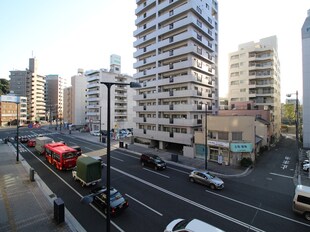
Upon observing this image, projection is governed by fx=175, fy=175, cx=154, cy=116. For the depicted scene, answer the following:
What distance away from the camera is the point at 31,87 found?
102 metres

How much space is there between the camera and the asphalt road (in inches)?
452

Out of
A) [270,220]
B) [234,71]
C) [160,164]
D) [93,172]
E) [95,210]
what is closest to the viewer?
[270,220]

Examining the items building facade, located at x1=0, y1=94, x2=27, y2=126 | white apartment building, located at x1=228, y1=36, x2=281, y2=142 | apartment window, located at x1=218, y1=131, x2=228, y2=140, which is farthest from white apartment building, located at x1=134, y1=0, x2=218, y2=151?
building facade, located at x1=0, y1=94, x2=27, y2=126

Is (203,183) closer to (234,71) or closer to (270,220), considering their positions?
(270,220)

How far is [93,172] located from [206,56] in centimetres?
2977

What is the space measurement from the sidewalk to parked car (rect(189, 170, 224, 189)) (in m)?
11.6

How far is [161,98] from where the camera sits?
34.4 m

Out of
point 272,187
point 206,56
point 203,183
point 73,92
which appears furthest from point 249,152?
point 73,92

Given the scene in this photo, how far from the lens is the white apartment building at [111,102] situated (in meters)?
61.5

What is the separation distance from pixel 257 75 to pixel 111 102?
46279 mm

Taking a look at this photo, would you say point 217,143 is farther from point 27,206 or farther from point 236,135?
point 27,206

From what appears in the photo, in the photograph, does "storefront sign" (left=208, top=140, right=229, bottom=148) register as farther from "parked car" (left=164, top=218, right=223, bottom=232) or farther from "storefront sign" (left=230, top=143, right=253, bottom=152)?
"parked car" (left=164, top=218, right=223, bottom=232)

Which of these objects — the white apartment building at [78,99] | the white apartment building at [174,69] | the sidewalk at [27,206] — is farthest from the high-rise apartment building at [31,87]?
the sidewalk at [27,206]

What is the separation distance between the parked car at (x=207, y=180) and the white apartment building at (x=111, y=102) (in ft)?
149
